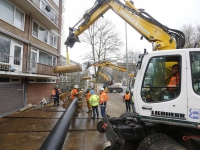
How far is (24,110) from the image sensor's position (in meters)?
9.78

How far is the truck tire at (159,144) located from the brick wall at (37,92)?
1098 centimetres

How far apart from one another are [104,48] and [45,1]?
1400 centimetres

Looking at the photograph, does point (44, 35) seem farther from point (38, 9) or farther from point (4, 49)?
point (4, 49)

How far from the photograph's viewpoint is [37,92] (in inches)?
490

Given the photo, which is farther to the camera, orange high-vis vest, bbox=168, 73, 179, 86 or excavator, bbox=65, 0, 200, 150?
orange high-vis vest, bbox=168, 73, 179, 86

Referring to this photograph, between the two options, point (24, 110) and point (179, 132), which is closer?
point (179, 132)

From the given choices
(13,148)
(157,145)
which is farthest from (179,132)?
(13,148)

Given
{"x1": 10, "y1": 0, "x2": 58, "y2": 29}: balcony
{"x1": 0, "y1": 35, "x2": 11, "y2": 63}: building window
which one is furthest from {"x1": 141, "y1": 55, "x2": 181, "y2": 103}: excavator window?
{"x1": 10, "y1": 0, "x2": 58, "y2": 29}: balcony

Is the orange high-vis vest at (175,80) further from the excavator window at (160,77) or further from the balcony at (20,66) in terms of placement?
the balcony at (20,66)

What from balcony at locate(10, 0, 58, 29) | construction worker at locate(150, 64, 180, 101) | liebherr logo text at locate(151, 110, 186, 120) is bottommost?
liebherr logo text at locate(151, 110, 186, 120)

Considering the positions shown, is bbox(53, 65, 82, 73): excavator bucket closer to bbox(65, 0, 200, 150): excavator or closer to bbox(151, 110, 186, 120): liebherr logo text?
bbox(65, 0, 200, 150): excavator

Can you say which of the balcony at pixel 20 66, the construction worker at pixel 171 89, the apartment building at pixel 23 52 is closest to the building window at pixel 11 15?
the apartment building at pixel 23 52

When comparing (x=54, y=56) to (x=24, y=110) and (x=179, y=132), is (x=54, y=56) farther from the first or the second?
(x=179, y=132)

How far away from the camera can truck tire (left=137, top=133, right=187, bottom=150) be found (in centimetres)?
254
